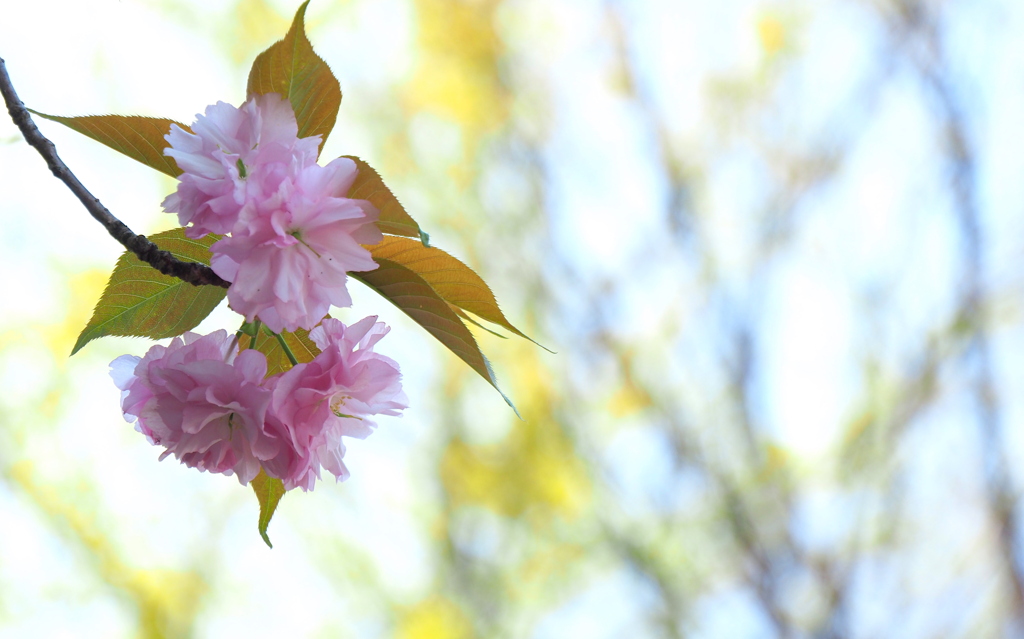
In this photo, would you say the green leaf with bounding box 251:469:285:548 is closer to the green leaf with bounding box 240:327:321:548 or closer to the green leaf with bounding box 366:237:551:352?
the green leaf with bounding box 240:327:321:548

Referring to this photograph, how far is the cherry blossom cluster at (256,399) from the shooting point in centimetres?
33

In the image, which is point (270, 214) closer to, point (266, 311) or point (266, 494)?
point (266, 311)

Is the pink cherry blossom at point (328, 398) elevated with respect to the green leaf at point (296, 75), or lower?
lower

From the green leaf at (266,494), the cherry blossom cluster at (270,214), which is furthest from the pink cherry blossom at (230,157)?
the green leaf at (266,494)

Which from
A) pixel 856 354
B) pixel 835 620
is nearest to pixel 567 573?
pixel 835 620

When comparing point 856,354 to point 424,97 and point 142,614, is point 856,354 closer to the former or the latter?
point 424,97

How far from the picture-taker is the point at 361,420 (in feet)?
1.23

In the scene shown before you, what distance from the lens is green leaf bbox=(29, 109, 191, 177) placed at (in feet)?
1.10

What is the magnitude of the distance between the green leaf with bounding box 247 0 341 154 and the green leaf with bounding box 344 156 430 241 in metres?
0.03

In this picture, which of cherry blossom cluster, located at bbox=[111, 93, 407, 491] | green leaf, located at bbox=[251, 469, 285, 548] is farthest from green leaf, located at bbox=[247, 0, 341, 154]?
green leaf, located at bbox=[251, 469, 285, 548]

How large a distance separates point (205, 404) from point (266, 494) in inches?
3.1

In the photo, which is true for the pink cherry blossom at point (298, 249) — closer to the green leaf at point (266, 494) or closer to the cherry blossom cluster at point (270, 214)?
the cherry blossom cluster at point (270, 214)

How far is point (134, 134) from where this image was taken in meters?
0.34

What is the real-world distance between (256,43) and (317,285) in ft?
7.58
